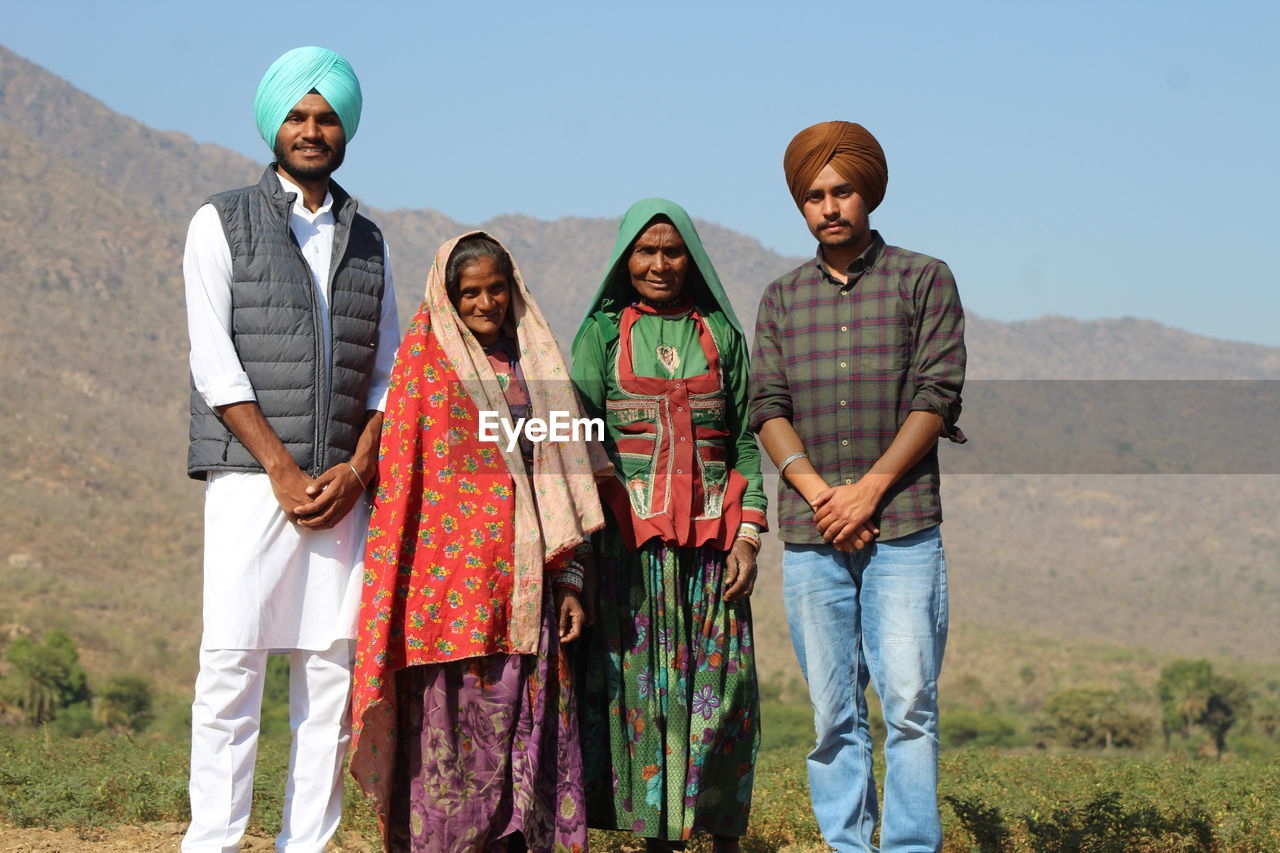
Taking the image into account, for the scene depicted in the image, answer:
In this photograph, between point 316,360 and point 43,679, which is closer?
point 316,360

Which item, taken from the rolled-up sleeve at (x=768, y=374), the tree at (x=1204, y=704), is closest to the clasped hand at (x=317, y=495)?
the rolled-up sleeve at (x=768, y=374)

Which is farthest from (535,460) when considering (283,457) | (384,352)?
(283,457)

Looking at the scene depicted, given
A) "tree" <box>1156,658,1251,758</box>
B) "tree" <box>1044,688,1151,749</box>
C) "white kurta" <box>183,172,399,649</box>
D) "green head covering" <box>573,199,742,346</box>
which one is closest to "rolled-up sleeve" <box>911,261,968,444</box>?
"green head covering" <box>573,199,742,346</box>

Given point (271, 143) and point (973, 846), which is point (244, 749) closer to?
point (271, 143)

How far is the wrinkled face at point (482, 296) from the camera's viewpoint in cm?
381

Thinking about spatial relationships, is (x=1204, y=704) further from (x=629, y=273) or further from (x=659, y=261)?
(x=659, y=261)

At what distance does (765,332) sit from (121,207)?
8160cm

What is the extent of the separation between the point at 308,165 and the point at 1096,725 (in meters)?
24.2

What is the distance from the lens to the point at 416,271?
343 ft

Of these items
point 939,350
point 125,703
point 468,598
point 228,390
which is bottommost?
point 125,703

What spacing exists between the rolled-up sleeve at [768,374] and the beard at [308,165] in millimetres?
1356

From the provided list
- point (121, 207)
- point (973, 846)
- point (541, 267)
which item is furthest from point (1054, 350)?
point (973, 846)

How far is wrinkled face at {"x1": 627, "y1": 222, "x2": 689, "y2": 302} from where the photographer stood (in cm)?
403

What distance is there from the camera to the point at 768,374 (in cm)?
396
